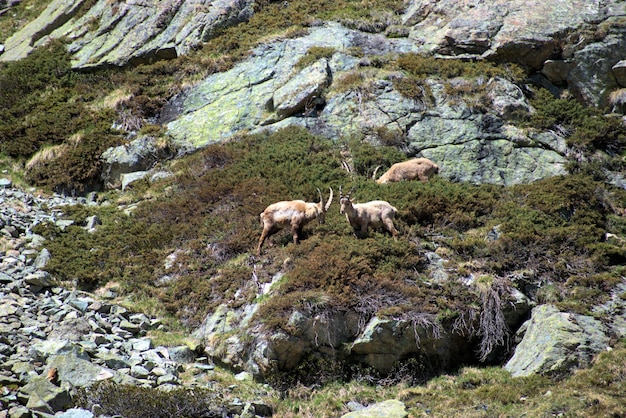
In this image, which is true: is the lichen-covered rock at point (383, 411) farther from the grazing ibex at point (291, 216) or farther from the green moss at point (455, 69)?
the green moss at point (455, 69)

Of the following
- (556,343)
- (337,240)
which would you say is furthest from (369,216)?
(556,343)

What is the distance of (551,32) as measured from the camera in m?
24.8

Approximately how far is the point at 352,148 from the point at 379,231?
216 inches

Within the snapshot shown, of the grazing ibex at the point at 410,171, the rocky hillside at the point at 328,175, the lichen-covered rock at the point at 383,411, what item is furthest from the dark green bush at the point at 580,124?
the lichen-covered rock at the point at 383,411

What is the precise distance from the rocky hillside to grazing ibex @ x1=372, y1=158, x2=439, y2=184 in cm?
61

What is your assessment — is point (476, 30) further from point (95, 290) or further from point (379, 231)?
point (95, 290)

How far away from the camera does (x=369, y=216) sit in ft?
52.1

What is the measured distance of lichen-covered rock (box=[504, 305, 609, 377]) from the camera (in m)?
12.1

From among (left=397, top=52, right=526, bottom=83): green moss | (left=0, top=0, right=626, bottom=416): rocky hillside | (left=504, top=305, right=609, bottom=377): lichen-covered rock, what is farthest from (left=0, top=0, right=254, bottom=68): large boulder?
(left=504, top=305, right=609, bottom=377): lichen-covered rock

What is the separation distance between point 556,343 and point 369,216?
556 cm

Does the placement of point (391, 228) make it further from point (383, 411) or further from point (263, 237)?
point (383, 411)

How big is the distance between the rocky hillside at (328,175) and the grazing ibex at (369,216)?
37 cm

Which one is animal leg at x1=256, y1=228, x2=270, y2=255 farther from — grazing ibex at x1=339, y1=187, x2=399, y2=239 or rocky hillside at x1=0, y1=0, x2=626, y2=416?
grazing ibex at x1=339, y1=187, x2=399, y2=239

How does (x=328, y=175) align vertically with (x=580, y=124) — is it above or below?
above
